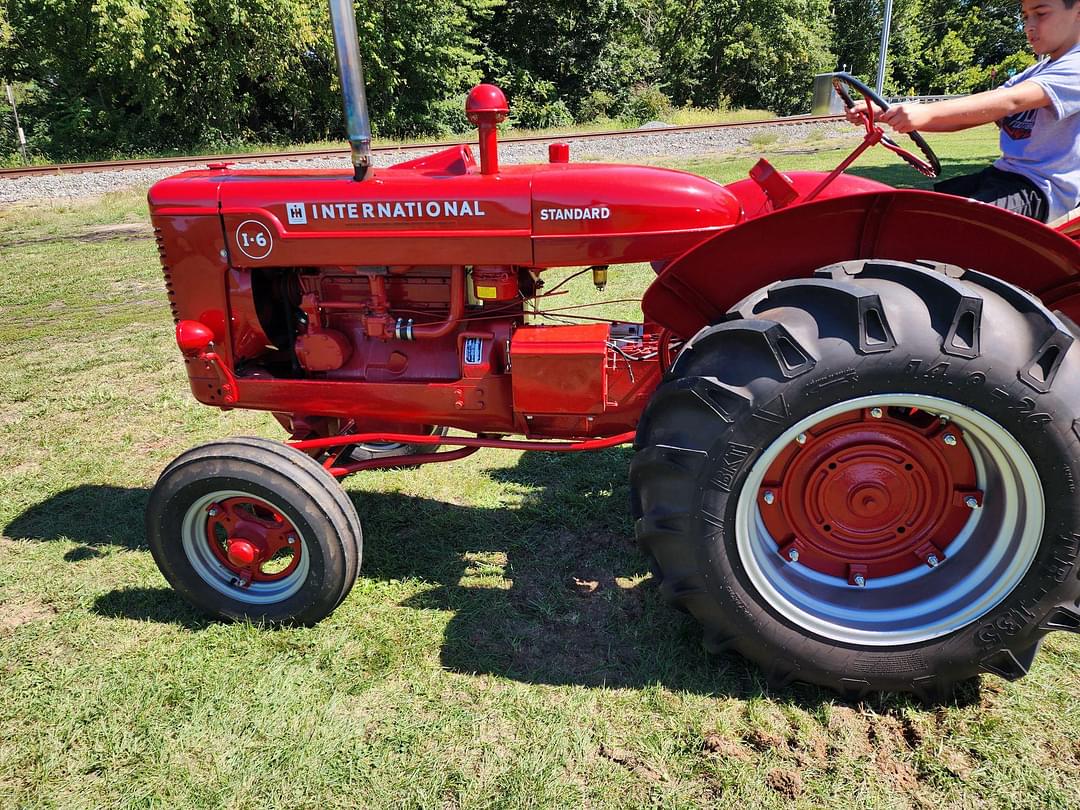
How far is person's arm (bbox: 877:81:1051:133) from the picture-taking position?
1.96 m

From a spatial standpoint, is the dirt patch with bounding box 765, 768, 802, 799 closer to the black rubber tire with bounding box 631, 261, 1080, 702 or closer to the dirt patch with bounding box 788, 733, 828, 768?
the dirt patch with bounding box 788, 733, 828, 768

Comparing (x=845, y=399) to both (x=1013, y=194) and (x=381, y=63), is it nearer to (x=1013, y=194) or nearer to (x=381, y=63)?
(x=1013, y=194)

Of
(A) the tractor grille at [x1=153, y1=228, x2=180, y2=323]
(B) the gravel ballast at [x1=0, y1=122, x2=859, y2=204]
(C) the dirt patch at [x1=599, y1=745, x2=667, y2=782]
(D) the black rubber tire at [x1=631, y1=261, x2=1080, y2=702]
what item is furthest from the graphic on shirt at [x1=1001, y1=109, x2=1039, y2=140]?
(B) the gravel ballast at [x1=0, y1=122, x2=859, y2=204]

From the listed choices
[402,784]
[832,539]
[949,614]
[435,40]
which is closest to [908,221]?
[832,539]

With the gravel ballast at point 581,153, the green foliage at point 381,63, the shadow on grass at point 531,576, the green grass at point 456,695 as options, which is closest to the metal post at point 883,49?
the gravel ballast at point 581,153

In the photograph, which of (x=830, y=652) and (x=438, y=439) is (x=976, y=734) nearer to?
(x=830, y=652)

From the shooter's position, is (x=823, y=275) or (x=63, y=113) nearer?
(x=823, y=275)

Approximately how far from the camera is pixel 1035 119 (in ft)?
7.24

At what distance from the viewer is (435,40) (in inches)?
962

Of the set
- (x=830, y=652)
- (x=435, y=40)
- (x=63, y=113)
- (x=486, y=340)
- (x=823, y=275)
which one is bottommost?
(x=830, y=652)

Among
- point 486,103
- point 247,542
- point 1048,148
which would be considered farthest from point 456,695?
point 1048,148

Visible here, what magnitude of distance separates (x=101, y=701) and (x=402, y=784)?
1.07 meters

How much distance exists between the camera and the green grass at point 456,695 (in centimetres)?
198

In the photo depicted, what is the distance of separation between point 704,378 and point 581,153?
14.6 metres
